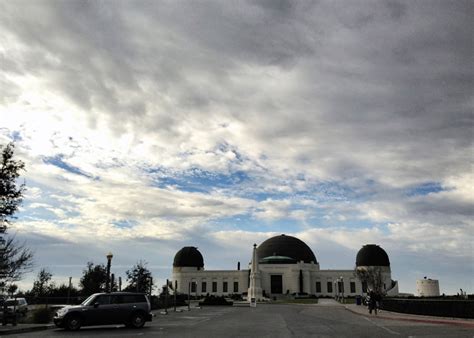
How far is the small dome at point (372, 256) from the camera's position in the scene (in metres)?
110

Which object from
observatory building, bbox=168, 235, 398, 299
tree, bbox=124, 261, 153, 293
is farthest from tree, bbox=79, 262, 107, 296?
observatory building, bbox=168, 235, 398, 299

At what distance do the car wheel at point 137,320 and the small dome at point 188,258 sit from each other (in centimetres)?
9502

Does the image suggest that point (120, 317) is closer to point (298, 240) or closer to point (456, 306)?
point (456, 306)

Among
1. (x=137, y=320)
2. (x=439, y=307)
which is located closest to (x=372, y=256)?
(x=439, y=307)

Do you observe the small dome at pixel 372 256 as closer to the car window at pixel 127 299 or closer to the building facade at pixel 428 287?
the building facade at pixel 428 287

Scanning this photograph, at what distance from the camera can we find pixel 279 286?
107875mm

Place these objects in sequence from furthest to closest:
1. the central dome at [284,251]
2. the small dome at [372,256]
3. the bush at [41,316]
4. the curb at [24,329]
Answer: the central dome at [284,251], the small dome at [372,256], the bush at [41,316], the curb at [24,329]

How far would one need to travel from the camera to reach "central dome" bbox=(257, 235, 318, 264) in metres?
113

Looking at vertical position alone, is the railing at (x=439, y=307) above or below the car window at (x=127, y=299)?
below

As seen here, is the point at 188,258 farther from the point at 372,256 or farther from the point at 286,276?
Result: the point at 372,256

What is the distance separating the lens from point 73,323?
71.5 feet

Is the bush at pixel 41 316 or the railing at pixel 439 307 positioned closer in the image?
the railing at pixel 439 307

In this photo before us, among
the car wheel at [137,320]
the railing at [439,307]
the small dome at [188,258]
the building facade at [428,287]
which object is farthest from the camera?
the small dome at [188,258]

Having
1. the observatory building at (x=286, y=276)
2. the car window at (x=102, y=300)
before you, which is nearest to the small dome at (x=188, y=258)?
the observatory building at (x=286, y=276)
